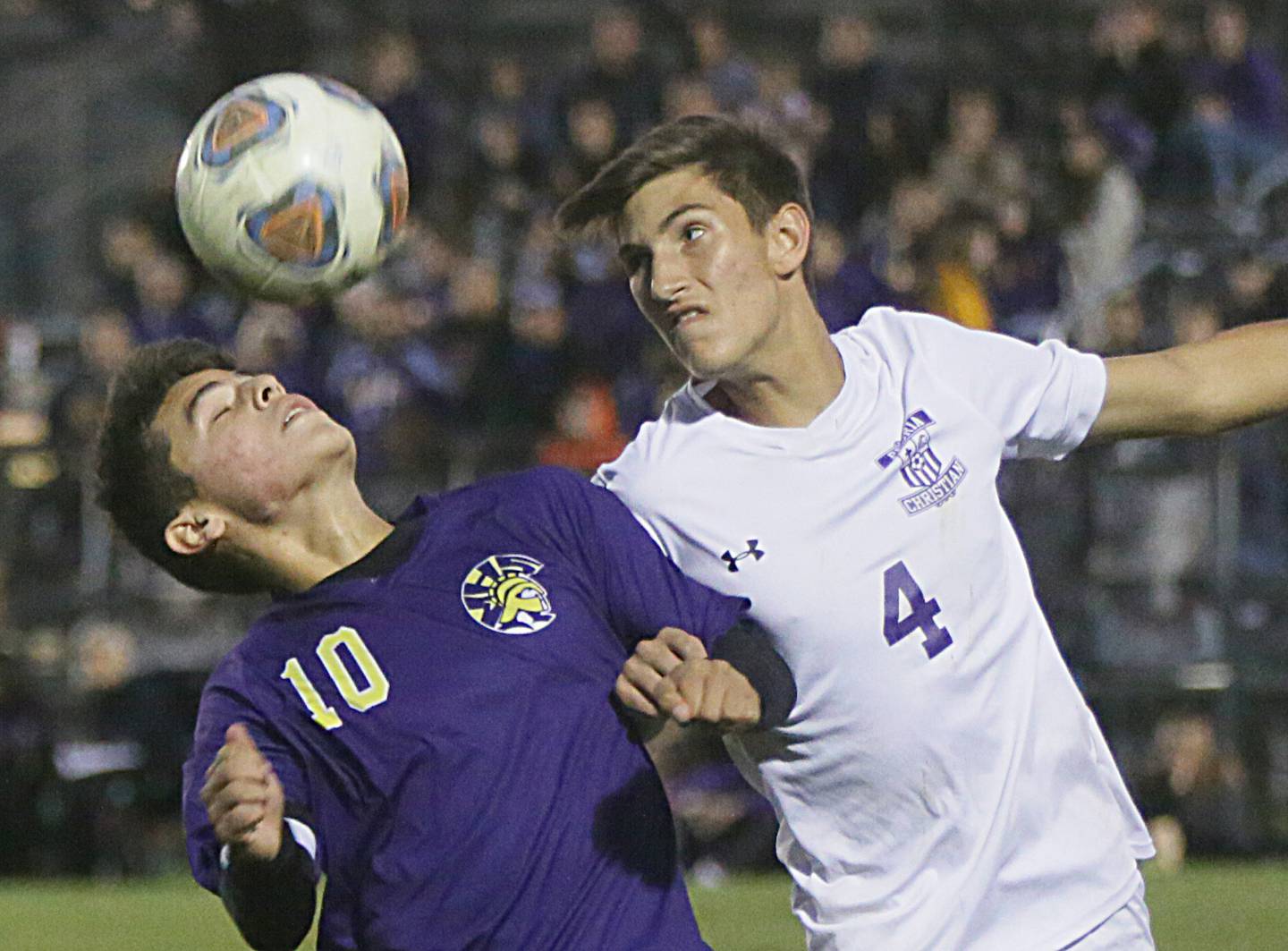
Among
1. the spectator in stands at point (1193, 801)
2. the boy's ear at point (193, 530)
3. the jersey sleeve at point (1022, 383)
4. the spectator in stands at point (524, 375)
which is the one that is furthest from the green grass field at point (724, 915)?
the boy's ear at point (193, 530)

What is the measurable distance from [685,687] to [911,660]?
71 cm

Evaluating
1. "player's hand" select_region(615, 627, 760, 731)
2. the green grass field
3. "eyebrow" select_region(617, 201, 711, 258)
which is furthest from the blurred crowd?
"player's hand" select_region(615, 627, 760, 731)

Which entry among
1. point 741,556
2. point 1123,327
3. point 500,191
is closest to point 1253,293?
point 1123,327

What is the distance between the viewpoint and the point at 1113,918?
159 inches

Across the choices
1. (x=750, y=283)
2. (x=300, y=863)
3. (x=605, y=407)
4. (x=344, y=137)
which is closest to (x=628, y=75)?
(x=605, y=407)

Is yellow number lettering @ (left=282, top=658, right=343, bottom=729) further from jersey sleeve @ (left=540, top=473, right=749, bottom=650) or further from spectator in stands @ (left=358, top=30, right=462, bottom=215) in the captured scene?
spectator in stands @ (left=358, top=30, right=462, bottom=215)

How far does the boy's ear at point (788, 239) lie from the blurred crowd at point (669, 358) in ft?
19.7

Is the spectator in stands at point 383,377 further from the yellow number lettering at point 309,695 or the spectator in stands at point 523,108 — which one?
the yellow number lettering at point 309,695

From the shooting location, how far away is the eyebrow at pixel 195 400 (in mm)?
4133

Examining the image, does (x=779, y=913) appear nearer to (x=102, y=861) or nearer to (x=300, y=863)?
(x=102, y=861)

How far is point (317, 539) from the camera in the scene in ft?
13.3

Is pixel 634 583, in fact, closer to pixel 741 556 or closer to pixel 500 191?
pixel 741 556

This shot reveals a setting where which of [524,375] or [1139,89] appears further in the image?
[1139,89]

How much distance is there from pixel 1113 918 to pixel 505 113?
394 inches
